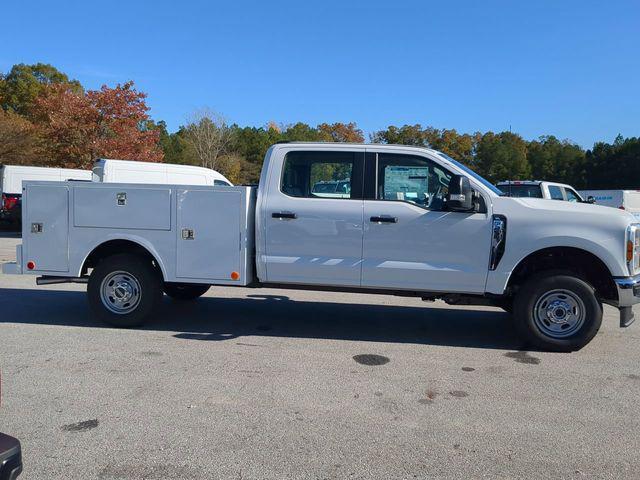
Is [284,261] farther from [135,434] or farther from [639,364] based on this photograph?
[639,364]

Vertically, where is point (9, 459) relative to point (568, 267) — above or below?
below

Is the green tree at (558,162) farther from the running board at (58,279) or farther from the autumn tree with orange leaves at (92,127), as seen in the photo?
the running board at (58,279)

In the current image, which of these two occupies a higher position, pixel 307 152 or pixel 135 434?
pixel 307 152

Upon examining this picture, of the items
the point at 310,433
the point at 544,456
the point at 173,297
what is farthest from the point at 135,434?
the point at 173,297

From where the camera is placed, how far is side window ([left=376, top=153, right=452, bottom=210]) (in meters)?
6.27

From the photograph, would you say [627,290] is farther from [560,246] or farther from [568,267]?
[560,246]

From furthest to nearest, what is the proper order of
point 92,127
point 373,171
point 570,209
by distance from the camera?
point 92,127 → point 373,171 → point 570,209

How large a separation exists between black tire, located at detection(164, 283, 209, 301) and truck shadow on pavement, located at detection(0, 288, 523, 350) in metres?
0.14

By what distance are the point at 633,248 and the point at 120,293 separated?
6.05 m

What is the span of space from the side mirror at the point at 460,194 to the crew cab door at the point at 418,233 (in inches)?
6.5

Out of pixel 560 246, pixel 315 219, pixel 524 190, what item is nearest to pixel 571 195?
pixel 524 190

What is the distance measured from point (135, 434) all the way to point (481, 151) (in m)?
51.5

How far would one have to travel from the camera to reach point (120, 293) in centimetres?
698

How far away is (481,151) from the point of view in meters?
51.8
